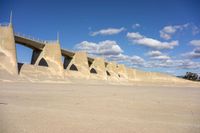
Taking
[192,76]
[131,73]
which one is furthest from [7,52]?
[192,76]

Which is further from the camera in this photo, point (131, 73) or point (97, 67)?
point (131, 73)

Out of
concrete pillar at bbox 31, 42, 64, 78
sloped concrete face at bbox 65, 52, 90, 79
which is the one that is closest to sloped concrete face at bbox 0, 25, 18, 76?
concrete pillar at bbox 31, 42, 64, 78

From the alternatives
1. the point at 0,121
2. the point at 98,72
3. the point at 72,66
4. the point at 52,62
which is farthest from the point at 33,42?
the point at 0,121

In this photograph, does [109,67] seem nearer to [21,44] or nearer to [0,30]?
[21,44]

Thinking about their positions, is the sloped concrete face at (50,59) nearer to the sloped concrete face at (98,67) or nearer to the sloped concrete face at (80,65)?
the sloped concrete face at (80,65)

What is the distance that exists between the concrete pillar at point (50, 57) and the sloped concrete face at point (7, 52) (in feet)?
43.5

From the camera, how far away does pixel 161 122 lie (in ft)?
20.8

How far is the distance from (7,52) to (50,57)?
1593cm

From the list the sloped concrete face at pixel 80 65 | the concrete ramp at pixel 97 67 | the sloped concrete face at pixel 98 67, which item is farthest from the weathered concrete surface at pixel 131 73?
the sloped concrete face at pixel 80 65

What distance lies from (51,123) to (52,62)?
4462 centimetres

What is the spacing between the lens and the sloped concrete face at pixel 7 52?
109 ft

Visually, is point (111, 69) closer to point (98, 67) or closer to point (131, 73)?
point (98, 67)

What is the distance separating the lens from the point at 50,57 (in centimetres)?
5022

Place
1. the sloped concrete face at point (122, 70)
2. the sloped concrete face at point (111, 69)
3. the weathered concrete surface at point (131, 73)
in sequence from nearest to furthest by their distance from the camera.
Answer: the sloped concrete face at point (111, 69) → the sloped concrete face at point (122, 70) → the weathered concrete surface at point (131, 73)
